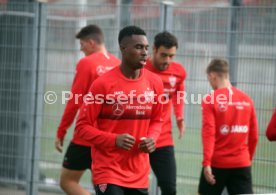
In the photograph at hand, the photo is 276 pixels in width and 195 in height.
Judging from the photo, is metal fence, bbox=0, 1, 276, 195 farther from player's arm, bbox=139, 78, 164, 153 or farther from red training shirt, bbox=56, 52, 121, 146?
player's arm, bbox=139, 78, 164, 153

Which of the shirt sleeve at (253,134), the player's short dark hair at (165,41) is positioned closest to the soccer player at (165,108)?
the player's short dark hair at (165,41)

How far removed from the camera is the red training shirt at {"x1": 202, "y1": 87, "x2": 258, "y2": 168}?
893 cm

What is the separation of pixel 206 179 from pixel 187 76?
200 centimetres

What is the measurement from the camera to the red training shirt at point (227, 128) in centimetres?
893

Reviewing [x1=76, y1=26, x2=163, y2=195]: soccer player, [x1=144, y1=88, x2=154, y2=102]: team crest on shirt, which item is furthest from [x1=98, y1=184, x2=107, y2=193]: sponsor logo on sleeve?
→ [x1=144, y1=88, x2=154, y2=102]: team crest on shirt

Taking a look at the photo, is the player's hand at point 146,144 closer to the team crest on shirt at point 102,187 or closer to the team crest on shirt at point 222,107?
the team crest on shirt at point 102,187

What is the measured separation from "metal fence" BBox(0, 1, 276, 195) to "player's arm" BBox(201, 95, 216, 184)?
55.2 inches

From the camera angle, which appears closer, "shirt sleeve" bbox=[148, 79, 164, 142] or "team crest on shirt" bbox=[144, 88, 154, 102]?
"team crest on shirt" bbox=[144, 88, 154, 102]

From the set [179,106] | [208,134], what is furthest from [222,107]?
[179,106]

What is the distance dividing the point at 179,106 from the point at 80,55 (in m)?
2.04

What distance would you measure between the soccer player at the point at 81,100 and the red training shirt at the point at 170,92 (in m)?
0.60

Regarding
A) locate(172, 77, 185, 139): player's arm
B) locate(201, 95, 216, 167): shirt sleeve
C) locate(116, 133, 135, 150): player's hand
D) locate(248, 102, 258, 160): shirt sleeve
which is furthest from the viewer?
locate(172, 77, 185, 139): player's arm

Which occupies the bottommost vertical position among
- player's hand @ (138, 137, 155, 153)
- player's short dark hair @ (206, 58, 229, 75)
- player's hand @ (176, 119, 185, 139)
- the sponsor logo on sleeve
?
the sponsor logo on sleeve

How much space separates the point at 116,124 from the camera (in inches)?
292
